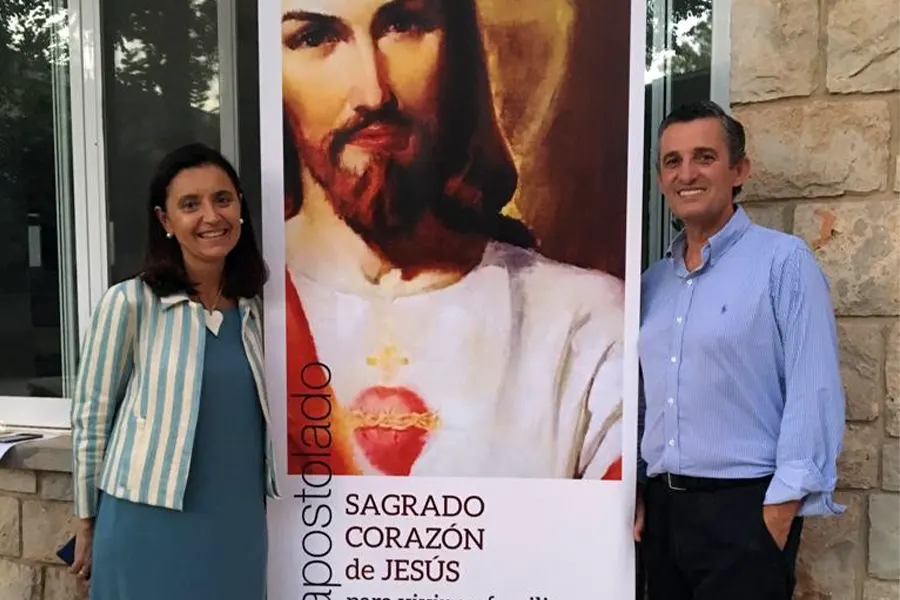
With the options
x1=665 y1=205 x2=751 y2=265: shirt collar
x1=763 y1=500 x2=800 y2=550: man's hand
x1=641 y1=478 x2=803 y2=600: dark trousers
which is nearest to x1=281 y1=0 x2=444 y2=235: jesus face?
x1=665 y1=205 x2=751 y2=265: shirt collar

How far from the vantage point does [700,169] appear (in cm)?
169

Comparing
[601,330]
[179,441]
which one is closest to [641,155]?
[601,330]

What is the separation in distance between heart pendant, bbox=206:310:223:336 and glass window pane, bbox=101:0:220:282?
949mm

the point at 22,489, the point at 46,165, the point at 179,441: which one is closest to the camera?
the point at 179,441

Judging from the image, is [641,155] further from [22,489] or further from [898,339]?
[22,489]

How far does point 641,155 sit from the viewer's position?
186cm

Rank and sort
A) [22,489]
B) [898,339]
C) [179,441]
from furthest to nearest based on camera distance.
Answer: [22,489] → [898,339] → [179,441]

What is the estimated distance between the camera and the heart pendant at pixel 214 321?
1833mm

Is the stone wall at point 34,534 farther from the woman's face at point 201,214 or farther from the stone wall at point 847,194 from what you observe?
the stone wall at point 847,194

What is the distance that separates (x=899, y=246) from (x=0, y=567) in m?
2.71

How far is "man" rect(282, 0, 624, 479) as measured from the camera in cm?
191

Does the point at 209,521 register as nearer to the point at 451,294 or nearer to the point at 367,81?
the point at 451,294

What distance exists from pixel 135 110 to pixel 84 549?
4.71 ft

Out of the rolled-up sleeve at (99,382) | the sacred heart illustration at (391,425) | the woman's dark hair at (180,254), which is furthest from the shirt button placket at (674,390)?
the rolled-up sleeve at (99,382)
